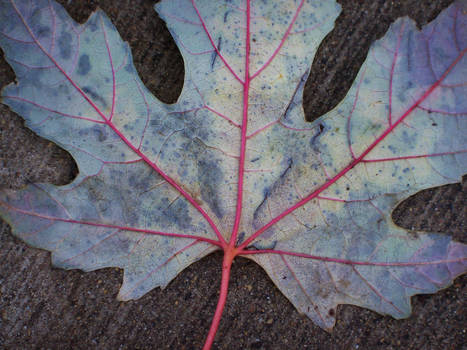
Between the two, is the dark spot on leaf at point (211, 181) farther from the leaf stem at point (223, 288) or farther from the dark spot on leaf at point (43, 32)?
the dark spot on leaf at point (43, 32)

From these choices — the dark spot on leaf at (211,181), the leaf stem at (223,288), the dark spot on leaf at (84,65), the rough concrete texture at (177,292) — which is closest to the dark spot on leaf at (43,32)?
the dark spot on leaf at (84,65)

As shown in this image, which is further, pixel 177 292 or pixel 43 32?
pixel 177 292

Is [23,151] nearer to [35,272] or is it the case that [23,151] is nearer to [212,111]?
[35,272]

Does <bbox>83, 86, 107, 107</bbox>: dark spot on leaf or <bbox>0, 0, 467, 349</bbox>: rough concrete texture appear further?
<bbox>0, 0, 467, 349</bbox>: rough concrete texture

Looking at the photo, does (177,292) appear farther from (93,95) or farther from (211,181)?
(93,95)

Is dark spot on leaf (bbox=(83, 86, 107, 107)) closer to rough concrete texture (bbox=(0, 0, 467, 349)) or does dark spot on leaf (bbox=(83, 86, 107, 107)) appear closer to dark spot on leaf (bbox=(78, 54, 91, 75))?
dark spot on leaf (bbox=(78, 54, 91, 75))

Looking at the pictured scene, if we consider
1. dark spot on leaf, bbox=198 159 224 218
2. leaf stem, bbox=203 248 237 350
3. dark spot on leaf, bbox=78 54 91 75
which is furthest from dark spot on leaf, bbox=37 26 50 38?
leaf stem, bbox=203 248 237 350

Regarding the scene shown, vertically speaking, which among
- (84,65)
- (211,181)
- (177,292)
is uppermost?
(84,65)

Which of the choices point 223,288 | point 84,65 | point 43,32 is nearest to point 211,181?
point 223,288
